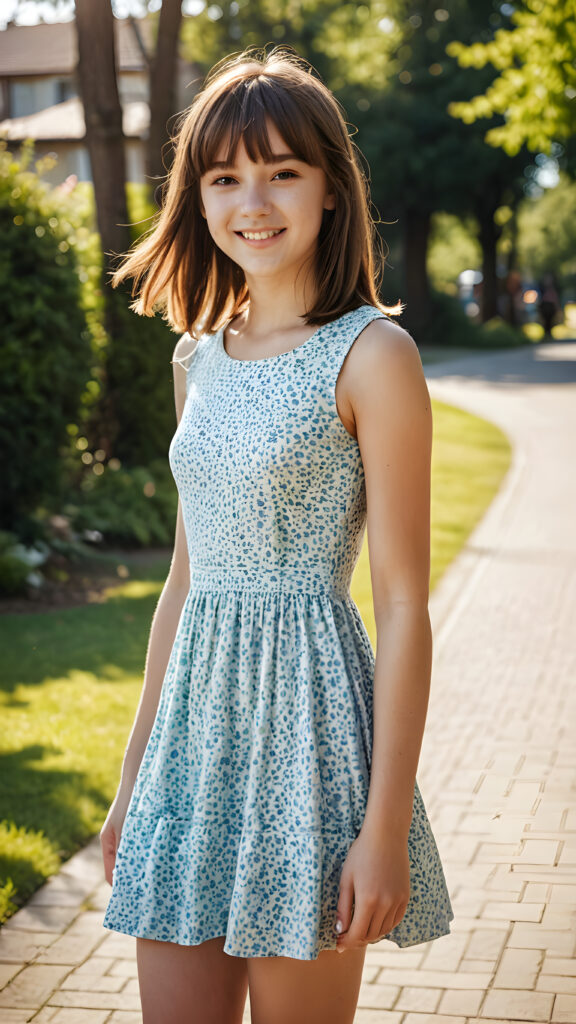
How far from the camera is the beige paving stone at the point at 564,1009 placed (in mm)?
3250

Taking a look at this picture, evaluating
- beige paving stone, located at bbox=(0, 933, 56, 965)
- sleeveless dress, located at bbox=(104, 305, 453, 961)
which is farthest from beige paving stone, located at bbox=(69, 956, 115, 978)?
sleeveless dress, located at bbox=(104, 305, 453, 961)

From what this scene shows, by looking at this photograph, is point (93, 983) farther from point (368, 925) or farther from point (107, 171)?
point (107, 171)

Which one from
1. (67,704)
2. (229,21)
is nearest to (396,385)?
(67,704)

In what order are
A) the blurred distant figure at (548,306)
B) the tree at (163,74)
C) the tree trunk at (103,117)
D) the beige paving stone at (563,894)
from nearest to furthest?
the beige paving stone at (563,894)
the tree trunk at (103,117)
the tree at (163,74)
the blurred distant figure at (548,306)

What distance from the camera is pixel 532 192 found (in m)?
40.9

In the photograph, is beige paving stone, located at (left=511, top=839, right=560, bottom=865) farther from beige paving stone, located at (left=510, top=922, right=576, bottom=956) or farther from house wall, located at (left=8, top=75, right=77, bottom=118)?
house wall, located at (left=8, top=75, right=77, bottom=118)

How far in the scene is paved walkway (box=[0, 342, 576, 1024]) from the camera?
3422 millimetres

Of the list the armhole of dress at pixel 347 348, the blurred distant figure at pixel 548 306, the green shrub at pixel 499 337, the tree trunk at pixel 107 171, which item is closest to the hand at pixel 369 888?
the armhole of dress at pixel 347 348

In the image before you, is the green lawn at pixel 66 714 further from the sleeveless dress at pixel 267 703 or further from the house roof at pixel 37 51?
the house roof at pixel 37 51

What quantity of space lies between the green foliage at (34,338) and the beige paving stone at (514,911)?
17.4ft

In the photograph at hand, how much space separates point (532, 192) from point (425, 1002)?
133ft

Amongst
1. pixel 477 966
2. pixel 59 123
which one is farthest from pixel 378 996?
pixel 59 123

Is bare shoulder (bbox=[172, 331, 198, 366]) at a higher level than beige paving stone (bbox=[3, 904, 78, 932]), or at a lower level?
higher

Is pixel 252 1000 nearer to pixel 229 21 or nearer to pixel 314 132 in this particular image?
pixel 314 132
